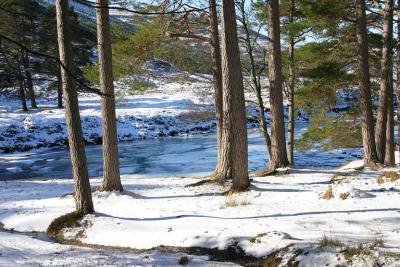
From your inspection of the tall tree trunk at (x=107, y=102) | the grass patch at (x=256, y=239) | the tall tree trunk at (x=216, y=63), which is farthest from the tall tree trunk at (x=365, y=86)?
the grass patch at (x=256, y=239)

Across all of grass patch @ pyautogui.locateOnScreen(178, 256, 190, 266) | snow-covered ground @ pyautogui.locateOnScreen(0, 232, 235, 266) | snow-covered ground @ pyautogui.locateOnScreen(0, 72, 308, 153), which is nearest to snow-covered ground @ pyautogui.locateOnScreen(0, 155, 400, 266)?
snow-covered ground @ pyautogui.locateOnScreen(0, 232, 235, 266)

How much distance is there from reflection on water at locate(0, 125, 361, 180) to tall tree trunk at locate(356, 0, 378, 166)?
4666 millimetres

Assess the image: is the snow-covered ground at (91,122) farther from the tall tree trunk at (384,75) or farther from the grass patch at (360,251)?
the grass patch at (360,251)

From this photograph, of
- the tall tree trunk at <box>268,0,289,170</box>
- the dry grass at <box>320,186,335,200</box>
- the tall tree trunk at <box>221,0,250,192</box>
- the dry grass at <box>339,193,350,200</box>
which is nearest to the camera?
the dry grass at <box>339,193,350,200</box>

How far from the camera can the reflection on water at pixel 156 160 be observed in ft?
68.4

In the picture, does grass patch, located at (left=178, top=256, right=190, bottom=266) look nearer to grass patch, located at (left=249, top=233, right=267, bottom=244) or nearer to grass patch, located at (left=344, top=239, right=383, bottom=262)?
grass patch, located at (left=249, top=233, right=267, bottom=244)

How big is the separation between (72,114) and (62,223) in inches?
85.2

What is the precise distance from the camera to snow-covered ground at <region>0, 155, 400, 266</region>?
618 centimetres

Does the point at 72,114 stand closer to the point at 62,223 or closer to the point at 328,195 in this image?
the point at 62,223

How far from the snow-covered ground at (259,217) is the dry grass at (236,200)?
22 mm

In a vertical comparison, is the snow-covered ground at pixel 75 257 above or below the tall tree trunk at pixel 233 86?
below

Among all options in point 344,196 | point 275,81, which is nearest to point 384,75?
point 275,81

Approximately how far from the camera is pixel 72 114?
8.78 m

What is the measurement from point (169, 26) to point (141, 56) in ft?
3.90
